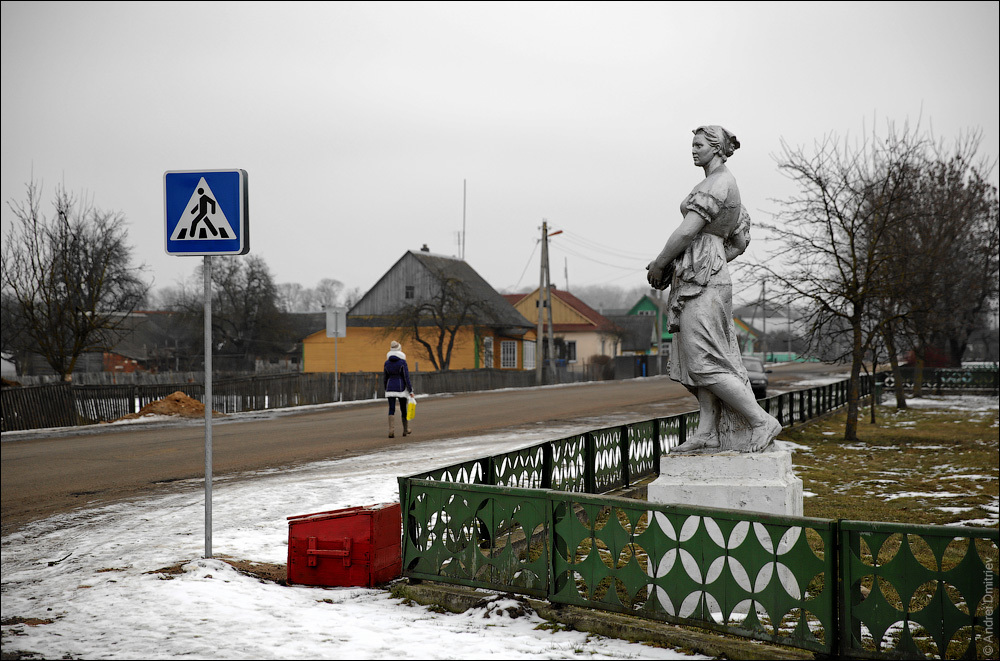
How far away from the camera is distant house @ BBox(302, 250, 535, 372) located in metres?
48.4

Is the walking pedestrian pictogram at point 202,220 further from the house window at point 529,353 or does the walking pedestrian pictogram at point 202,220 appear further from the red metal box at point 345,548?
the house window at point 529,353

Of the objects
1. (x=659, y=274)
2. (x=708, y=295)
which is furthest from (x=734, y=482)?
(x=659, y=274)

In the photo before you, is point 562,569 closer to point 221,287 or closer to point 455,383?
point 455,383

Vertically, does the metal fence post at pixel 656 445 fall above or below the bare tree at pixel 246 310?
below

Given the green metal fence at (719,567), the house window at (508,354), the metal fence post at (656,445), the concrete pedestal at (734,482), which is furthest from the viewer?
the house window at (508,354)

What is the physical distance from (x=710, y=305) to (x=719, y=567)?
1.87 meters

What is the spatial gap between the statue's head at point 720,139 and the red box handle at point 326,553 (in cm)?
374

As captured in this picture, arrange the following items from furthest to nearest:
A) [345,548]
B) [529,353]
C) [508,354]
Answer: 1. [529,353]
2. [508,354]
3. [345,548]

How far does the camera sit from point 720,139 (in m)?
6.00

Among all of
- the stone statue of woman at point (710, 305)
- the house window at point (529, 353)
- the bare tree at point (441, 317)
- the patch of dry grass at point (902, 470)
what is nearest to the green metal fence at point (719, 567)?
the stone statue of woman at point (710, 305)

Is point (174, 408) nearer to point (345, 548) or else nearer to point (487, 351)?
point (345, 548)

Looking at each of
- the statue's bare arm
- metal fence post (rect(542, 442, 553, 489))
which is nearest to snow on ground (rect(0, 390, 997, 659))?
metal fence post (rect(542, 442, 553, 489))

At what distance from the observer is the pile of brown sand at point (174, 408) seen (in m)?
21.6

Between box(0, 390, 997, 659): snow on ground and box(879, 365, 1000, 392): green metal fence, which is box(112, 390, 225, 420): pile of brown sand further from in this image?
box(879, 365, 1000, 392): green metal fence
